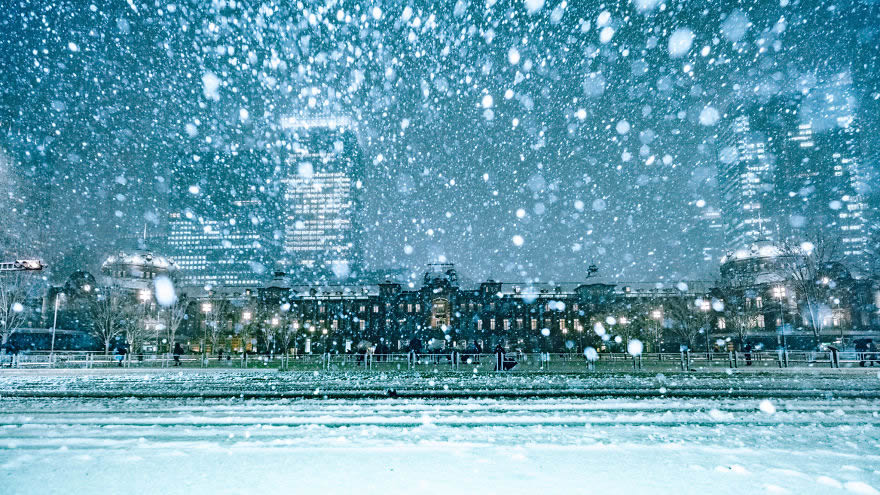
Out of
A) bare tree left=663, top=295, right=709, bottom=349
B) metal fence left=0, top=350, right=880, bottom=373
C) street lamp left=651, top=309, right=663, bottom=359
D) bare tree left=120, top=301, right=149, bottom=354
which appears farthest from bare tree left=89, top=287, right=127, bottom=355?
bare tree left=663, top=295, right=709, bottom=349

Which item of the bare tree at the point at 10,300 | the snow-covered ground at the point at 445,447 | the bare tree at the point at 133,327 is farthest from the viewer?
the bare tree at the point at 133,327

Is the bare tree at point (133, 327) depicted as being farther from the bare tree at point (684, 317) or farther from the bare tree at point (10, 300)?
the bare tree at point (684, 317)

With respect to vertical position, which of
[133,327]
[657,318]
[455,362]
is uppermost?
[133,327]

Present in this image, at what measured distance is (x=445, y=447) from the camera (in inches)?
278

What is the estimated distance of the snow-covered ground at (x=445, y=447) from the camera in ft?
17.5

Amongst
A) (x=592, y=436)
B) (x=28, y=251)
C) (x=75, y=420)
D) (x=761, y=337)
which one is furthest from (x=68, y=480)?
(x=761, y=337)

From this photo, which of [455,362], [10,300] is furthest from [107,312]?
[455,362]

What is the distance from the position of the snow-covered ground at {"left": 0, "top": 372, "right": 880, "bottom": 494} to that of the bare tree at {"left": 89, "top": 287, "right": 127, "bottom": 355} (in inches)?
1615

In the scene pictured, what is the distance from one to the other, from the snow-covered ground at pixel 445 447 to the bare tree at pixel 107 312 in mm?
41028

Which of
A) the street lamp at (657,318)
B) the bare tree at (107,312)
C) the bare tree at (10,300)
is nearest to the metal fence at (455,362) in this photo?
the bare tree at (10,300)

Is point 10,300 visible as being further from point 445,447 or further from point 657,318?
point 657,318

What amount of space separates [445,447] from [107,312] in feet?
157

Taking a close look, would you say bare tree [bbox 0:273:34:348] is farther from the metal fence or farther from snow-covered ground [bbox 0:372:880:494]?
snow-covered ground [bbox 0:372:880:494]

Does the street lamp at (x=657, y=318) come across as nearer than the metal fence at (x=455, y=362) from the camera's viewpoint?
No
